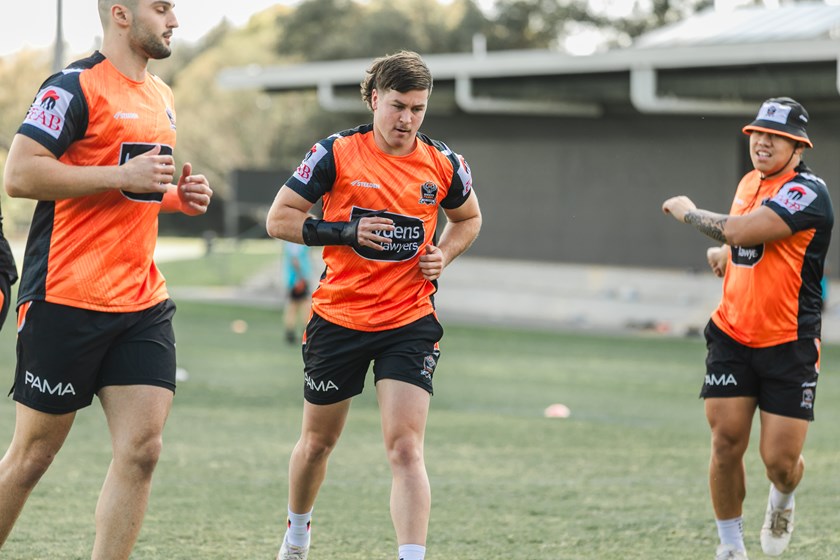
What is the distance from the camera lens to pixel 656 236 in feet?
85.4

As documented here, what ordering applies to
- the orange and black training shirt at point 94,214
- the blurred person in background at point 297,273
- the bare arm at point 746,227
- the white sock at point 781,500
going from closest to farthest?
the orange and black training shirt at point 94,214 < the bare arm at point 746,227 < the white sock at point 781,500 < the blurred person in background at point 297,273

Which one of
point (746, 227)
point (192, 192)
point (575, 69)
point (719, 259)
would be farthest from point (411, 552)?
point (575, 69)

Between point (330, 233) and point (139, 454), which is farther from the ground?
point (330, 233)

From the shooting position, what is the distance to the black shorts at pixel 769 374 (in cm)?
611

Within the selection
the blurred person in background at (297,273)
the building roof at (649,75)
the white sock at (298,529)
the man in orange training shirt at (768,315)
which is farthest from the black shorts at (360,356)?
the building roof at (649,75)

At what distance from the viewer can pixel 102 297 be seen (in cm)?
479

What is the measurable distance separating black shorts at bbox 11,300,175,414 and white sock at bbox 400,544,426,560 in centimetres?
117

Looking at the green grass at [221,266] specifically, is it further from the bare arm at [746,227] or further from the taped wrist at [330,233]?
the taped wrist at [330,233]

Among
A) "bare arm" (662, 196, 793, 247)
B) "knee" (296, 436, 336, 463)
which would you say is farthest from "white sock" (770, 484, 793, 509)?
"knee" (296, 436, 336, 463)

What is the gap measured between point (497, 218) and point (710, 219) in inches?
881

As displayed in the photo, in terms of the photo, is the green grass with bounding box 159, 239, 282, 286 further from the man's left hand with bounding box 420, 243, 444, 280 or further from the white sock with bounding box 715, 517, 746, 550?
the man's left hand with bounding box 420, 243, 444, 280

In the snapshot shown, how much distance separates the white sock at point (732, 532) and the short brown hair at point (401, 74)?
107 inches

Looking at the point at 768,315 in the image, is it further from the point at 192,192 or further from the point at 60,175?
the point at 60,175

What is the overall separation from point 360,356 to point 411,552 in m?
0.92
